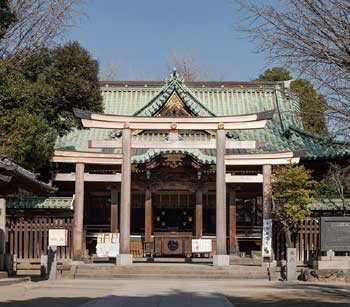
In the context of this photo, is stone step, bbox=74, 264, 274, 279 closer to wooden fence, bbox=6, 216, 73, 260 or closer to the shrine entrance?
wooden fence, bbox=6, 216, 73, 260

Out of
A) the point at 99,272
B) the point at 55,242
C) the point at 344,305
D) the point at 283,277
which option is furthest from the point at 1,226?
the point at 344,305

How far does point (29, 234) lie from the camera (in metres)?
25.8

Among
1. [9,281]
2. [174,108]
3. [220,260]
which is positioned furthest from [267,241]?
[9,281]

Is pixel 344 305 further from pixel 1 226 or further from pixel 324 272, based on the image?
pixel 1 226

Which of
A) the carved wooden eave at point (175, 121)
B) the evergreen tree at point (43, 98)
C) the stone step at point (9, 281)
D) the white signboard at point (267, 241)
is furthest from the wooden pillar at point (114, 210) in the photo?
the stone step at point (9, 281)

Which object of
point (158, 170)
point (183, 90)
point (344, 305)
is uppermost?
point (183, 90)

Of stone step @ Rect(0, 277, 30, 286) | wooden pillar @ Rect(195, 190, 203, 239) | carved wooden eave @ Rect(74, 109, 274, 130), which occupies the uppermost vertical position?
carved wooden eave @ Rect(74, 109, 274, 130)

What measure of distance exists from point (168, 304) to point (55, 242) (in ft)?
34.2

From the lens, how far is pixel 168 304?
1408 cm

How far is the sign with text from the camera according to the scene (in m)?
22.5

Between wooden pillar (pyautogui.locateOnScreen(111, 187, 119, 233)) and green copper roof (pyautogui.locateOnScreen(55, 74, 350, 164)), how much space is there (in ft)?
6.61

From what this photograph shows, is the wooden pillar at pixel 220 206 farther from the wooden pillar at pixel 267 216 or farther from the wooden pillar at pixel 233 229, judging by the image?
the wooden pillar at pixel 233 229

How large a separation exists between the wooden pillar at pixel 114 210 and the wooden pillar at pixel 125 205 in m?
3.98

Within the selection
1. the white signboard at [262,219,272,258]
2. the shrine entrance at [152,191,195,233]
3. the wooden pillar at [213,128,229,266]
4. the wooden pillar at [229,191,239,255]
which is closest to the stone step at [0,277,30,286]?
the wooden pillar at [213,128,229,266]
